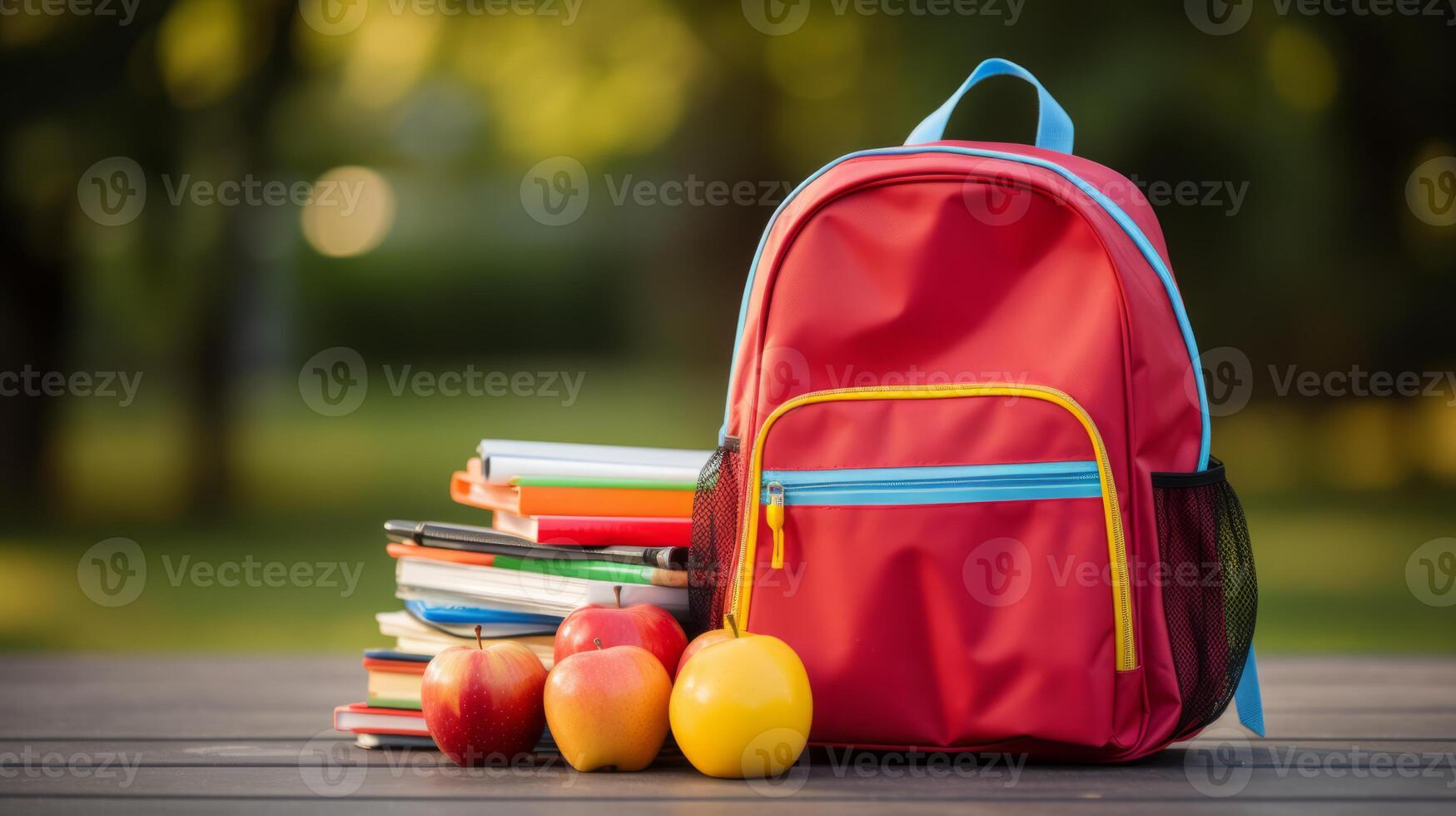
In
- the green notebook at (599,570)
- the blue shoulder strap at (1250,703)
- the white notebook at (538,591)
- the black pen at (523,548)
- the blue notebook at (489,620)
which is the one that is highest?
the black pen at (523,548)

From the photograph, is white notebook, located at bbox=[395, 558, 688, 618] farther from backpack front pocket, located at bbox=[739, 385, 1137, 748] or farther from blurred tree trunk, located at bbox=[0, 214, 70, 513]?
blurred tree trunk, located at bbox=[0, 214, 70, 513]

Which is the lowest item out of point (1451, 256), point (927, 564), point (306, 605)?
point (306, 605)

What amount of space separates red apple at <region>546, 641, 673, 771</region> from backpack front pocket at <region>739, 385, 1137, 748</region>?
0.13 meters

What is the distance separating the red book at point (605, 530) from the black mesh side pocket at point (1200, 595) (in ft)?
1.55

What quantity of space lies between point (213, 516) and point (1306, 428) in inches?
188

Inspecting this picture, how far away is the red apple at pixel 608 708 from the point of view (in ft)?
3.78

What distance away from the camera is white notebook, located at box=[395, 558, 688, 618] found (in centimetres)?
136

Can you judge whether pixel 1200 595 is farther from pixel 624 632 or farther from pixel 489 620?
pixel 489 620

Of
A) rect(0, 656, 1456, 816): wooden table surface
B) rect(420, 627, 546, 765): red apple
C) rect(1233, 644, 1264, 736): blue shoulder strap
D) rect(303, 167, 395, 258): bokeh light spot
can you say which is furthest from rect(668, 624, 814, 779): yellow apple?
rect(303, 167, 395, 258): bokeh light spot

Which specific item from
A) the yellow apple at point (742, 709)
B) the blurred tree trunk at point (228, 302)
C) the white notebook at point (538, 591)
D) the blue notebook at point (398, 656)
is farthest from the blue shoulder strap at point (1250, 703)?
the blurred tree trunk at point (228, 302)

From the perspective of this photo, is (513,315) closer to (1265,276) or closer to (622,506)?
(1265,276)

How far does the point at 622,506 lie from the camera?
1410 mm

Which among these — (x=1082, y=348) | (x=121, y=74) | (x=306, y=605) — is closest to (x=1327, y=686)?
(x=1082, y=348)

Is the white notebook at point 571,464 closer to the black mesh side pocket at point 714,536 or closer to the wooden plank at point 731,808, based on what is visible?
the black mesh side pocket at point 714,536
